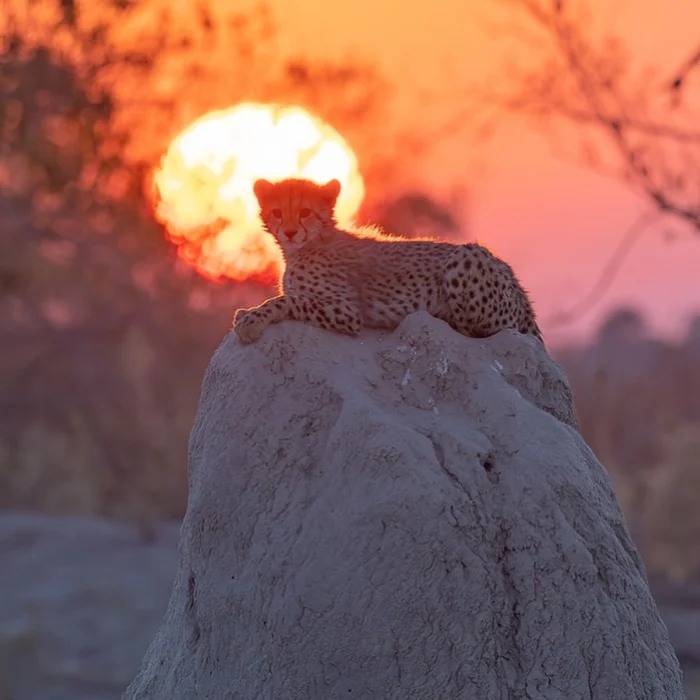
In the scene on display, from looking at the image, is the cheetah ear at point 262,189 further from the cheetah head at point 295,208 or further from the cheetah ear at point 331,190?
the cheetah ear at point 331,190

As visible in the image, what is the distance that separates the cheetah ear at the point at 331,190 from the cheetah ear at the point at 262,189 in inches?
9.9

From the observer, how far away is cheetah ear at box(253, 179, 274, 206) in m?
6.32

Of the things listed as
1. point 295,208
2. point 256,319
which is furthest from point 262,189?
point 256,319

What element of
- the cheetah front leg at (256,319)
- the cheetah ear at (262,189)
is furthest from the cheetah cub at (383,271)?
the cheetah front leg at (256,319)

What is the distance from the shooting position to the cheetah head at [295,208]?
20.8 ft

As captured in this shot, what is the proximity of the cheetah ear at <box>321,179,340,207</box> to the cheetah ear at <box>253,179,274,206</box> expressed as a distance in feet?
0.83

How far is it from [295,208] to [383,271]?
0.51m

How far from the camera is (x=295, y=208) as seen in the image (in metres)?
6.36

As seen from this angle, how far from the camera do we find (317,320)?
5.70 metres

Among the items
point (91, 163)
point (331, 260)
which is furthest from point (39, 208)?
point (331, 260)

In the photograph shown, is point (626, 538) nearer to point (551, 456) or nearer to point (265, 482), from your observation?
point (551, 456)

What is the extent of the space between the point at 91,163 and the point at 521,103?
5397 mm

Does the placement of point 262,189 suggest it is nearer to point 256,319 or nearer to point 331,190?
point 331,190

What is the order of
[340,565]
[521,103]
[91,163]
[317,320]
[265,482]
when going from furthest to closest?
[91,163]
[521,103]
[317,320]
[265,482]
[340,565]
